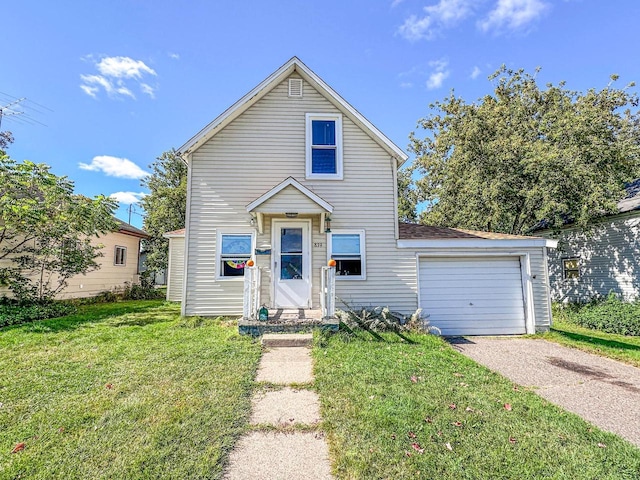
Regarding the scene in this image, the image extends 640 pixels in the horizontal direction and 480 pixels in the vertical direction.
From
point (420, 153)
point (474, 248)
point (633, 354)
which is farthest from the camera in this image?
point (420, 153)

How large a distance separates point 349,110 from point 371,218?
3.21m

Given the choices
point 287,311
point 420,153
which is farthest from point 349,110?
point 420,153

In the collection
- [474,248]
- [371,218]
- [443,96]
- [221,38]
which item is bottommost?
[474,248]

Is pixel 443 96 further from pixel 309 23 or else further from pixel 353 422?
pixel 353 422

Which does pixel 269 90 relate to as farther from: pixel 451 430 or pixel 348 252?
pixel 451 430

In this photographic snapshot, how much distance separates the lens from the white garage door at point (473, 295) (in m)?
8.60

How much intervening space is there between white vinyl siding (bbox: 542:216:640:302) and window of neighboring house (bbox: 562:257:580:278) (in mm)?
120

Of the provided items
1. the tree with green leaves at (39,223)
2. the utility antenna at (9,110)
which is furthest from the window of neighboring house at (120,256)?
the utility antenna at (9,110)

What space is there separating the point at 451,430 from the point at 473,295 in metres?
6.31

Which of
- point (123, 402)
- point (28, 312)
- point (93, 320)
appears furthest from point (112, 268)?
point (123, 402)

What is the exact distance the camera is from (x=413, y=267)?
865cm

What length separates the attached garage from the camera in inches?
338

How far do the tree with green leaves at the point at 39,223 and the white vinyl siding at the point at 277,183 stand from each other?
4.52 metres

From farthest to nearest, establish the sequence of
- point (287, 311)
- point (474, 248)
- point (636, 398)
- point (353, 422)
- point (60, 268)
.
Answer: point (60, 268) < point (474, 248) < point (287, 311) < point (636, 398) < point (353, 422)
